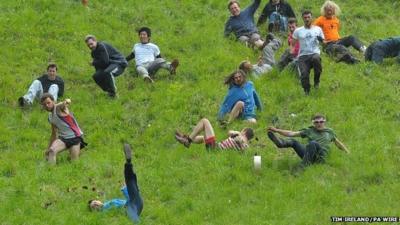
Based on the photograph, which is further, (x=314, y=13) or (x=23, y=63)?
(x=314, y=13)

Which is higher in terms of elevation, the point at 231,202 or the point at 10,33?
the point at 10,33

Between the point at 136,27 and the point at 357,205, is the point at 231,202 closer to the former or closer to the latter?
the point at 357,205

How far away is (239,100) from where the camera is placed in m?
16.6

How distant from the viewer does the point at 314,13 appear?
2367cm

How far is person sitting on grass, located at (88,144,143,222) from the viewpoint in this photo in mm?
11961

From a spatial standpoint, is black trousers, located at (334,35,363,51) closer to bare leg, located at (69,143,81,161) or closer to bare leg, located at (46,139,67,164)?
bare leg, located at (69,143,81,161)

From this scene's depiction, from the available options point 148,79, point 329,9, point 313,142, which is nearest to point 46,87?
point 148,79

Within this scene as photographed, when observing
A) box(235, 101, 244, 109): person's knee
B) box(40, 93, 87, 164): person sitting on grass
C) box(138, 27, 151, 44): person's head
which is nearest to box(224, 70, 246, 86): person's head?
box(235, 101, 244, 109): person's knee

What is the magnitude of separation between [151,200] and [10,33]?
9.67 meters

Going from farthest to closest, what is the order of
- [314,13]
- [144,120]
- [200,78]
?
1. [314,13]
2. [200,78]
3. [144,120]

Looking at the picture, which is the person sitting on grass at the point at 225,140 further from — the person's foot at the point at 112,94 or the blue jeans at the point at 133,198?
the person's foot at the point at 112,94

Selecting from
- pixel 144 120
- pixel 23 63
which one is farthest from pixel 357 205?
pixel 23 63

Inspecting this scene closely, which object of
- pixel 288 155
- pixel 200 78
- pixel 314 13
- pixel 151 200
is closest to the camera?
pixel 151 200

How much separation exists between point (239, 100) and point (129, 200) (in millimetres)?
4920
